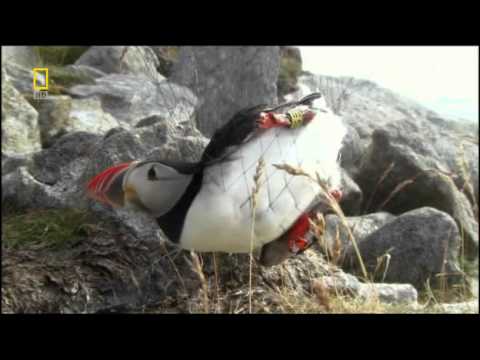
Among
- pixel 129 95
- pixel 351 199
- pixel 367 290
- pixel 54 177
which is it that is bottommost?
pixel 367 290

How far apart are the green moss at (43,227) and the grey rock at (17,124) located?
48 cm

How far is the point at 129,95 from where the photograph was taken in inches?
205

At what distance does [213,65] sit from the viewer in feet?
12.4

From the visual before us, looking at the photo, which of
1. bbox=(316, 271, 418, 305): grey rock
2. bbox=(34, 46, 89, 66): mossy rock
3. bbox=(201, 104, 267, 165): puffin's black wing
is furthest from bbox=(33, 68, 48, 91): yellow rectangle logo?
bbox=(316, 271, 418, 305): grey rock

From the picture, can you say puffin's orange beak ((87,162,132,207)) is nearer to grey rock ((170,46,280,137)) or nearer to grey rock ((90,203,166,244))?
grey rock ((90,203,166,244))

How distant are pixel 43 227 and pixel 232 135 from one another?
3.88ft

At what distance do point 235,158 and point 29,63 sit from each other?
1.65m

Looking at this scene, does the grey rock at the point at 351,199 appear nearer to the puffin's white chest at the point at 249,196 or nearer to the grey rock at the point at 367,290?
the grey rock at the point at 367,290

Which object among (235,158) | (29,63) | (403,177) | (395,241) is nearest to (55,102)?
(29,63)

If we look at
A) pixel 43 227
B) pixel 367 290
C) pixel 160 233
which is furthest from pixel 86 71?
pixel 367 290

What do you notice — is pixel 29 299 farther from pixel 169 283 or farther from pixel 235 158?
pixel 235 158

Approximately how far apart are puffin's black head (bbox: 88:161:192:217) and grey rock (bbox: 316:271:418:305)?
0.82 meters

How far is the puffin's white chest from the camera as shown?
2641mm

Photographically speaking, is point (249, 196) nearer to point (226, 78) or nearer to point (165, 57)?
point (226, 78)
